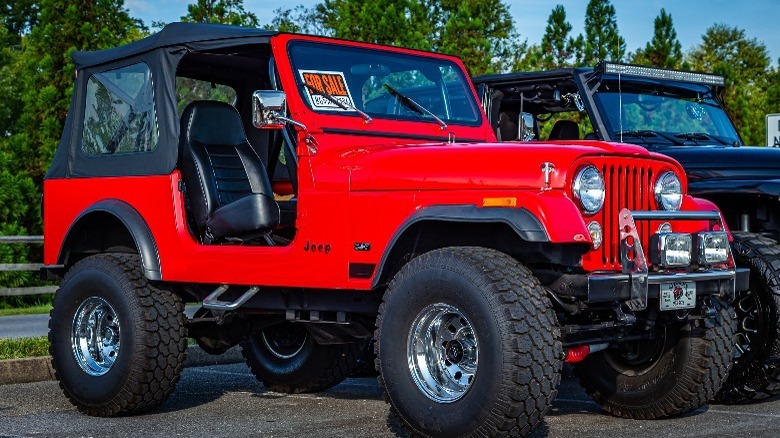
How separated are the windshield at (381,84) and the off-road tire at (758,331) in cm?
203

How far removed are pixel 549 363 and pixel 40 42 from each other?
16.6m

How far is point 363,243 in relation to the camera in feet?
22.0

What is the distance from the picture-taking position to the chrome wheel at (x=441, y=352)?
6.11m

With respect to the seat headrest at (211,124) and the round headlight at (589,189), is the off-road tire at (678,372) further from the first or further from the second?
the seat headrest at (211,124)

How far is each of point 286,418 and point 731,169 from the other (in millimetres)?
3757

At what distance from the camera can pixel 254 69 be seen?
8953 mm

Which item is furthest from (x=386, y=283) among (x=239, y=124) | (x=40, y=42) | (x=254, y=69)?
(x=40, y=42)

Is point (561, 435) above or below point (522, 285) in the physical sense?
below

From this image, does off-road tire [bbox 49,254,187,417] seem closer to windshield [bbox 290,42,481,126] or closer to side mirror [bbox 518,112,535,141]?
windshield [bbox 290,42,481,126]

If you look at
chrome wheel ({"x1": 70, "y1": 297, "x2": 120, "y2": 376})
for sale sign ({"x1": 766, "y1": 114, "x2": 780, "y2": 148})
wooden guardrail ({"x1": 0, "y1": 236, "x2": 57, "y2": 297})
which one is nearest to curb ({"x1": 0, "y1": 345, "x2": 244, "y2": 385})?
chrome wheel ({"x1": 70, "y1": 297, "x2": 120, "y2": 376})

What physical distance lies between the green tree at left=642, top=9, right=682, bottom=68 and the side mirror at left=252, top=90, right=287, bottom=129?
1445cm

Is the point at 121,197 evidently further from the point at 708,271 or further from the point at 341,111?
the point at 708,271

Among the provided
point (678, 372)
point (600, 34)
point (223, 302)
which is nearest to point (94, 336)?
point (223, 302)

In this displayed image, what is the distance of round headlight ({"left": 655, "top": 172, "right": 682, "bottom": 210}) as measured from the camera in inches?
265
